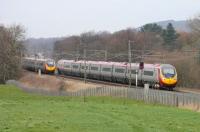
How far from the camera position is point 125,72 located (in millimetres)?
79812

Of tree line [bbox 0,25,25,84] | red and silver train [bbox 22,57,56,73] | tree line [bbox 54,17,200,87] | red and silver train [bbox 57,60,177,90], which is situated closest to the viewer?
red and silver train [bbox 57,60,177,90]

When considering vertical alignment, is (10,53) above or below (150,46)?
below

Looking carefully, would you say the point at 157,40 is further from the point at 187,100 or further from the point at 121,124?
the point at 121,124

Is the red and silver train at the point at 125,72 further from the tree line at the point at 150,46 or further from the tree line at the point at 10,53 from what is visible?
the tree line at the point at 10,53

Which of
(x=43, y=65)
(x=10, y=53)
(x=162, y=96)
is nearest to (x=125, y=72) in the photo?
(x=162, y=96)

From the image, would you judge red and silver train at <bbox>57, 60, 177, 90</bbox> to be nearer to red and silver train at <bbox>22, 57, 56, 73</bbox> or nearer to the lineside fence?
red and silver train at <bbox>22, 57, 56, 73</bbox>

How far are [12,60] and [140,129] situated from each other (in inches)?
3714

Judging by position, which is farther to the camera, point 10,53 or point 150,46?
point 150,46

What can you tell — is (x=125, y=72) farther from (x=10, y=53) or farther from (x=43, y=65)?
(x=43, y=65)

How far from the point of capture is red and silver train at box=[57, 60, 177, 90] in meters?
68.5

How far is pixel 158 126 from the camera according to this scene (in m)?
19.5

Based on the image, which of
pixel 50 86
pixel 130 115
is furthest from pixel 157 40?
pixel 130 115

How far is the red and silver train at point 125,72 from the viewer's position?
68.5m

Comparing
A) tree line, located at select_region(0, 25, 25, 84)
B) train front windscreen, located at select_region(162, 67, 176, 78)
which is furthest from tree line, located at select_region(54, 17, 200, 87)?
tree line, located at select_region(0, 25, 25, 84)
